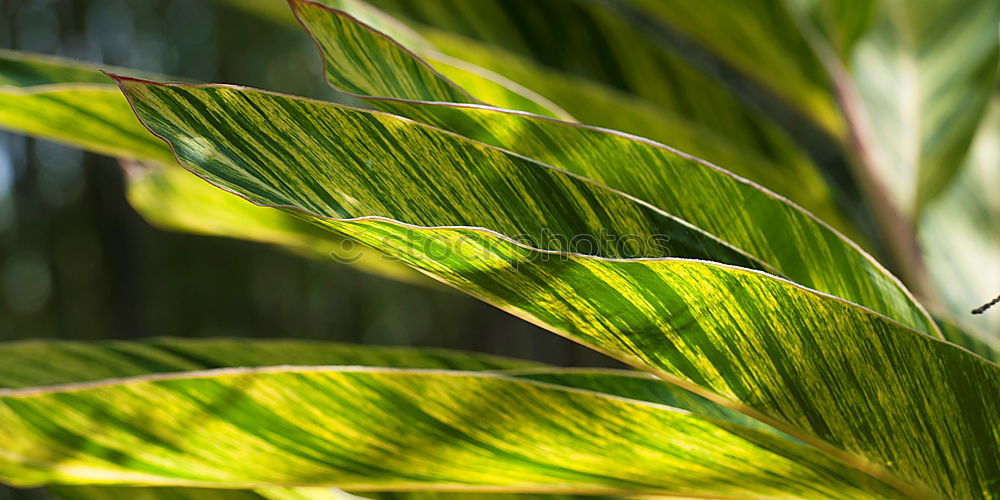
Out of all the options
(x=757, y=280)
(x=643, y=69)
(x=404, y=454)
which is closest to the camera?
(x=757, y=280)

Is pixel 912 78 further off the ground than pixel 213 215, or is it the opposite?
pixel 912 78

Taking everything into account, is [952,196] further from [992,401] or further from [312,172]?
[312,172]

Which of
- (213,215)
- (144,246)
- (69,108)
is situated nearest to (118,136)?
(69,108)

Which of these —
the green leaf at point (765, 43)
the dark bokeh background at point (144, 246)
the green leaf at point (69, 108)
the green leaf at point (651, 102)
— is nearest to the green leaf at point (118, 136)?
the green leaf at point (69, 108)

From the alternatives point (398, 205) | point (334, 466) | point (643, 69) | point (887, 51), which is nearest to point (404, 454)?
point (334, 466)

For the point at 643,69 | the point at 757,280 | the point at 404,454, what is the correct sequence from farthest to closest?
the point at 643,69, the point at 404,454, the point at 757,280

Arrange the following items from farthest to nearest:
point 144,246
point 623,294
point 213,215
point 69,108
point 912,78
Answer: point 144,246 → point 912,78 → point 213,215 → point 69,108 → point 623,294

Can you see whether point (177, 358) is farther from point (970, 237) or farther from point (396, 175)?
point (970, 237)

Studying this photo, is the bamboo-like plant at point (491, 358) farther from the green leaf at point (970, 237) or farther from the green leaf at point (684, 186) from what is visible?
the green leaf at point (970, 237)
